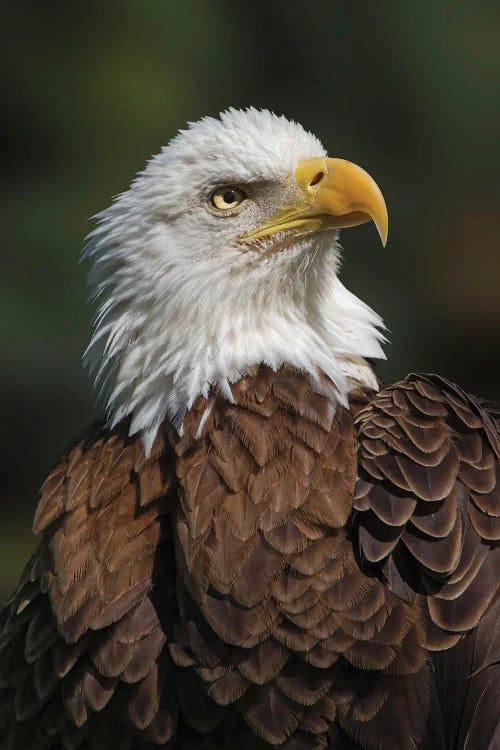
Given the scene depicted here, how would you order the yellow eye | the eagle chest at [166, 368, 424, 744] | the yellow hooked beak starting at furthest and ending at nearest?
the yellow eye, the yellow hooked beak, the eagle chest at [166, 368, 424, 744]

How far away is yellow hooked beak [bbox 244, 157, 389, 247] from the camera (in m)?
2.78

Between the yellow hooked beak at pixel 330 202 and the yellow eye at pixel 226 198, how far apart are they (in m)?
0.09

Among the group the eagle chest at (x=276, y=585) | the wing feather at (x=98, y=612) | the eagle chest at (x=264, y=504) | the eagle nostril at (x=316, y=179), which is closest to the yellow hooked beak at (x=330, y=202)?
the eagle nostril at (x=316, y=179)

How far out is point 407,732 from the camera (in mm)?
2531

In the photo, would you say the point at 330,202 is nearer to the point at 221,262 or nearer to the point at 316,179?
the point at 316,179

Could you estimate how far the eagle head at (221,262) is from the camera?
285cm

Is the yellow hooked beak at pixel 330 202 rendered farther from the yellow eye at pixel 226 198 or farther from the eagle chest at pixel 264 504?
the eagle chest at pixel 264 504

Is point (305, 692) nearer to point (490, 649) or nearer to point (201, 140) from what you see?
point (490, 649)

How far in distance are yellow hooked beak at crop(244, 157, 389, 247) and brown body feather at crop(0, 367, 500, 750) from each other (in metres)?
0.40

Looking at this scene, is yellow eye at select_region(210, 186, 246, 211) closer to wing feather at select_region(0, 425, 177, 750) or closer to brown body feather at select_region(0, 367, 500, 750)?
brown body feather at select_region(0, 367, 500, 750)

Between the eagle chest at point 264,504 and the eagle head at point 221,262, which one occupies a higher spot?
the eagle head at point 221,262

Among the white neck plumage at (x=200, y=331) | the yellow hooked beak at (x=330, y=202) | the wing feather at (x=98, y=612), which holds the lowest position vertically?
the wing feather at (x=98, y=612)

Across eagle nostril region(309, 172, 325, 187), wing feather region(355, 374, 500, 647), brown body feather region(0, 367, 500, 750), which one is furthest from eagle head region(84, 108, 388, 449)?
wing feather region(355, 374, 500, 647)

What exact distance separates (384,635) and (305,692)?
0.69ft
